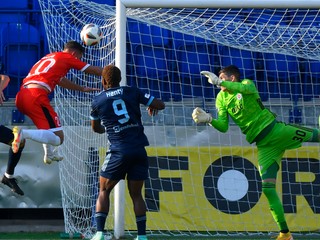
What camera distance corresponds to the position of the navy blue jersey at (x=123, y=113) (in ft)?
26.9

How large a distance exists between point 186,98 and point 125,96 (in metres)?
2.87

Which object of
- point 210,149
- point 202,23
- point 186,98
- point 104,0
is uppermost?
point 104,0

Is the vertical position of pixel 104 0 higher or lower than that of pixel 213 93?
higher

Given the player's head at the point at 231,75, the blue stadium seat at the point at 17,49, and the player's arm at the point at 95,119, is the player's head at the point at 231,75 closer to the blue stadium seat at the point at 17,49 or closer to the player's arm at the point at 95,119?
the player's arm at the point at 95,119

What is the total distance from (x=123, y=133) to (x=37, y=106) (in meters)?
1.43

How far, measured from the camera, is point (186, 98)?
1100 centimetres

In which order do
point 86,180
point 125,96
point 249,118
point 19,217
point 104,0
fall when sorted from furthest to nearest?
point 104,0, point 19,217, point 86,180, point 249,118, point 125,96

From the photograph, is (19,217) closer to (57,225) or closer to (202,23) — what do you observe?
(57,225)

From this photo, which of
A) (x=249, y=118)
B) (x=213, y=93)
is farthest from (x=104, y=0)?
(x=249, y=118)

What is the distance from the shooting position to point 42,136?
29.5 feet

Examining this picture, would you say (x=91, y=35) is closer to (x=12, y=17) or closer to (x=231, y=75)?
(x=231, y=75)

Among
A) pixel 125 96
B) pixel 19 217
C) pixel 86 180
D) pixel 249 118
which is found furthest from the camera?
pixel 19 217

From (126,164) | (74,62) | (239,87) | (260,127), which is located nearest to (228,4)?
(239,87)

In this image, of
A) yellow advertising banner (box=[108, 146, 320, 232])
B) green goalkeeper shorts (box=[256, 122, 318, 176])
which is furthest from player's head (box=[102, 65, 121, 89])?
yellow advertising banner (box=[108, 146, 320, 232])
